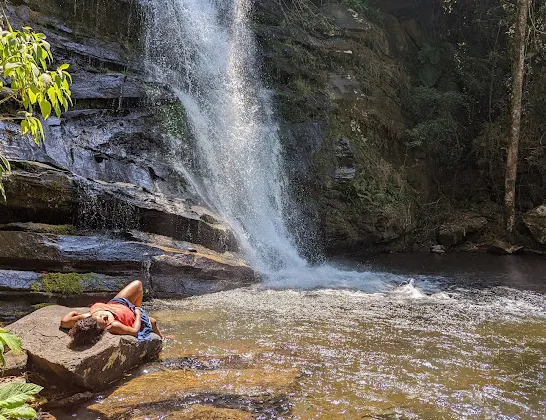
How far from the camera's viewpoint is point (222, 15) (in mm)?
14406

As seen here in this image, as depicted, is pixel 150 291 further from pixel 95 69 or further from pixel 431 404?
pixel 95 69

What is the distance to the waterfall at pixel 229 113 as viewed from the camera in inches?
410

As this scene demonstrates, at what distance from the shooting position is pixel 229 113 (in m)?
12.2

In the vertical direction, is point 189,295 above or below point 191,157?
below

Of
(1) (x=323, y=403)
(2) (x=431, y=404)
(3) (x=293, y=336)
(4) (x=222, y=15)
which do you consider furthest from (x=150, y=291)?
(4) (x=222, y=15)

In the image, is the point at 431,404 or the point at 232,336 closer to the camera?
the point at 431,404

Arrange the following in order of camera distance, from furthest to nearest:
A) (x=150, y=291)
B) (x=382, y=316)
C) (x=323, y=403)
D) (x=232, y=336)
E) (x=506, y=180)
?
(x=506, y=180) → (x=150, y=291) → (x=382, y=316) → (x=232, y=336) → (x=323, y=403)

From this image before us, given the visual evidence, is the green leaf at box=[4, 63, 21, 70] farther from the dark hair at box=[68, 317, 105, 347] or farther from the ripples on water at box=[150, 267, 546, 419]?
the ripples on water at box=[150, 267, 546, 419]

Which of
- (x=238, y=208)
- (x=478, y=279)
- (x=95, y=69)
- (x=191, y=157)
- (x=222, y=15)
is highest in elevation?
(x=222, y=15)

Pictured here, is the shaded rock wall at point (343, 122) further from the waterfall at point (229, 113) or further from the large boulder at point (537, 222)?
the large boulder at point (537, 222)

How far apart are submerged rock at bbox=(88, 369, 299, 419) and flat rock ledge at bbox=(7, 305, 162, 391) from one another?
19cm

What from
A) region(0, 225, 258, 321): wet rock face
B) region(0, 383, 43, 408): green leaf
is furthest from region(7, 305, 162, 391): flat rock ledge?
region(0, 225, 258, 321): wet rock face

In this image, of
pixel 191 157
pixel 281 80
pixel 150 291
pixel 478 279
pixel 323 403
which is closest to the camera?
pixel 323 403

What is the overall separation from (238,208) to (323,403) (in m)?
7.32
